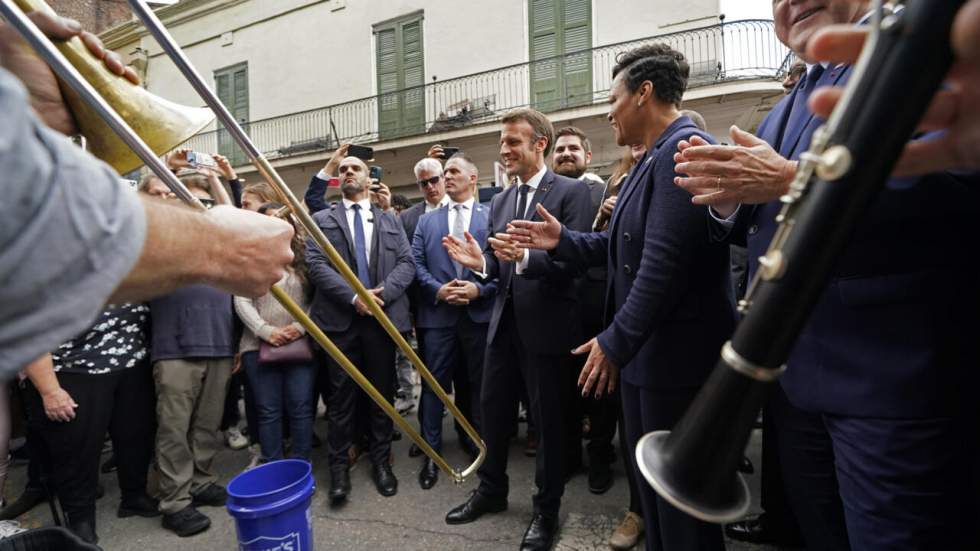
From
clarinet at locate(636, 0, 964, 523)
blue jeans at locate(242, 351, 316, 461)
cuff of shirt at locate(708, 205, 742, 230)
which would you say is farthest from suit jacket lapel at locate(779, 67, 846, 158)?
blue jeans at locate(242, 351, 316, 461)

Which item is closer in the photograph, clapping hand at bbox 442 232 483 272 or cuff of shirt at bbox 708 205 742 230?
cuff of shirt at bbox 708 205 742 230

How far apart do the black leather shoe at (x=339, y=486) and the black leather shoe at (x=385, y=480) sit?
20 cm

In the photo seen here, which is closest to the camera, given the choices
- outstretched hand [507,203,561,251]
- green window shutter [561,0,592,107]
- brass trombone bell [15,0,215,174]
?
brass trombone bell [15,0,215,174]

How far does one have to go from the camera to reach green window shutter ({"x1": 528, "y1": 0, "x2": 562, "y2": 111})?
11.7 meters

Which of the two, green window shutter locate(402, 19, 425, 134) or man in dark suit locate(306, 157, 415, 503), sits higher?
green window shutter locate(402, 19, 425, 134)

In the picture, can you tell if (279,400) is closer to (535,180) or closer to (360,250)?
(360,250)

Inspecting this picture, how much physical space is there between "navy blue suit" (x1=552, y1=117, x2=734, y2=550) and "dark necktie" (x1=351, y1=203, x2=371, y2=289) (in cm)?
223

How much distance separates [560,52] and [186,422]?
11067 mm

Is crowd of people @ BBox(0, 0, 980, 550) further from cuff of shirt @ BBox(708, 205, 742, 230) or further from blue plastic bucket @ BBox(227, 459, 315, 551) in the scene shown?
blue plastic bucket @ BBox(227, 459, 315, 551)

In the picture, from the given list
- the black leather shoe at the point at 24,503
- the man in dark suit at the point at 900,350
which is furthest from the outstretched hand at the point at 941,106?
the black leather shoe at the point at 24,503

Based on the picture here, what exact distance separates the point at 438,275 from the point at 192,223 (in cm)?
307

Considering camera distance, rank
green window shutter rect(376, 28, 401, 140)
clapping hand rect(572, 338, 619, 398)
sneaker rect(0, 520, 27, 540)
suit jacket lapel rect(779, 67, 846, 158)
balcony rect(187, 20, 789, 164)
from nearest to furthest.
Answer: suit jacket lapel rect(779, 67, 846, 158) → clapping hand rect(572, 338, 619, 398) → sneaker rect(0, 520, 27, 540) → balcony rect(187, 20, 789, 164) → green window shutter rect(376, 28, 401, 140)

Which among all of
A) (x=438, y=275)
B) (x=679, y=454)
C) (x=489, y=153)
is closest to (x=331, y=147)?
(x=489, y=153)

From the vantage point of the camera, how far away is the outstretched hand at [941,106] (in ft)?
2.34
